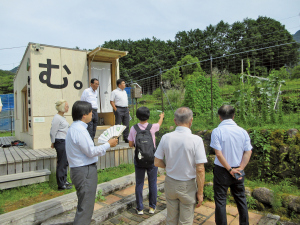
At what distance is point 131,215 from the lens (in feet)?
9.98

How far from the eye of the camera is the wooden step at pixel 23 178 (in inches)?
143

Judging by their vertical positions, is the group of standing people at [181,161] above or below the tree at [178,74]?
below

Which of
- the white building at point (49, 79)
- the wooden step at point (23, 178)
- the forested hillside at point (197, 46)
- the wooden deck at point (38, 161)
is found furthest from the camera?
the forested hillside at point (197, 46)

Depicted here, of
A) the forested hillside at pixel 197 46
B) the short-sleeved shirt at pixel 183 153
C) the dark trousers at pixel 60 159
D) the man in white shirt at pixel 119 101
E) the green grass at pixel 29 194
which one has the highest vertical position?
the forested hillside at pixel 197 46

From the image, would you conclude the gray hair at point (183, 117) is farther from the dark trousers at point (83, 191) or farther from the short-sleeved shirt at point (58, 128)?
the short-sleeved shirt at point (58, 128)

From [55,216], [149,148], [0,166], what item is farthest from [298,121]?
[0,166]

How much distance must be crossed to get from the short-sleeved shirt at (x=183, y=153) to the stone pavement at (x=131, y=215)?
45.4 inches

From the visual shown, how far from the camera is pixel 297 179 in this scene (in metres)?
3.76

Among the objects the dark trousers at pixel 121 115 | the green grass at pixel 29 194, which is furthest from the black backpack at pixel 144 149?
the dark trousers at pixel 121 115

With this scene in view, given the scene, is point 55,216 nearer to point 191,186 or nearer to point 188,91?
point 191,186

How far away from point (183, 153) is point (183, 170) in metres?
0.17

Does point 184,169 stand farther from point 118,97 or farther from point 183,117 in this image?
point 118,97

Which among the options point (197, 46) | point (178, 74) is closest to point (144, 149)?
point (178, 74)

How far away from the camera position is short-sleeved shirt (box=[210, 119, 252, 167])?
240cm
